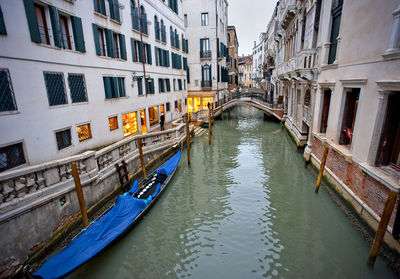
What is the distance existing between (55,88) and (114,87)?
369 centimetres

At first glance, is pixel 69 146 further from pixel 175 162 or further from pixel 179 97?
pixel 179 97

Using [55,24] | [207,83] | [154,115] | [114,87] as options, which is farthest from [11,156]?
[207,83]

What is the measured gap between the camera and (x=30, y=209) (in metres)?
5.14

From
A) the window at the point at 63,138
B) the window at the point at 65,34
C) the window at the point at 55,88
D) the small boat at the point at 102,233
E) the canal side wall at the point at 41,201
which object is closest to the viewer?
the small boat at the point at 102,233

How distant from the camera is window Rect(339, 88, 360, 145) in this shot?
771 centimetres

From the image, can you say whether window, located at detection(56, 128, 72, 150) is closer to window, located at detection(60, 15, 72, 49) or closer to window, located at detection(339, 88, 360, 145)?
window, located at detection(60, 15, 72, 49)

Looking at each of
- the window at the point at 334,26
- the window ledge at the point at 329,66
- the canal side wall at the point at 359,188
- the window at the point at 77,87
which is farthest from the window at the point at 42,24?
the canal side wall at the point at 359,188

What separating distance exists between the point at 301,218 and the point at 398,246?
2.74 m

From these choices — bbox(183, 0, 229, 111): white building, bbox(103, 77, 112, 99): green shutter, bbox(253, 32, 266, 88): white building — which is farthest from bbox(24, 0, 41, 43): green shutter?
bbox(253, 32, 266, 88): white building

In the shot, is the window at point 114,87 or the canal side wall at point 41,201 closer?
the canal side wall at point 41,201

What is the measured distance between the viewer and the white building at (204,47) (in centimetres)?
2358

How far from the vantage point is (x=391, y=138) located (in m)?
5.78

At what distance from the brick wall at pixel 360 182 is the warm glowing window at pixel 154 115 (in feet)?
40.2

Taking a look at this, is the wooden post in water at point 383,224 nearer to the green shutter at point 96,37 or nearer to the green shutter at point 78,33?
the green shutter at point 78,33
